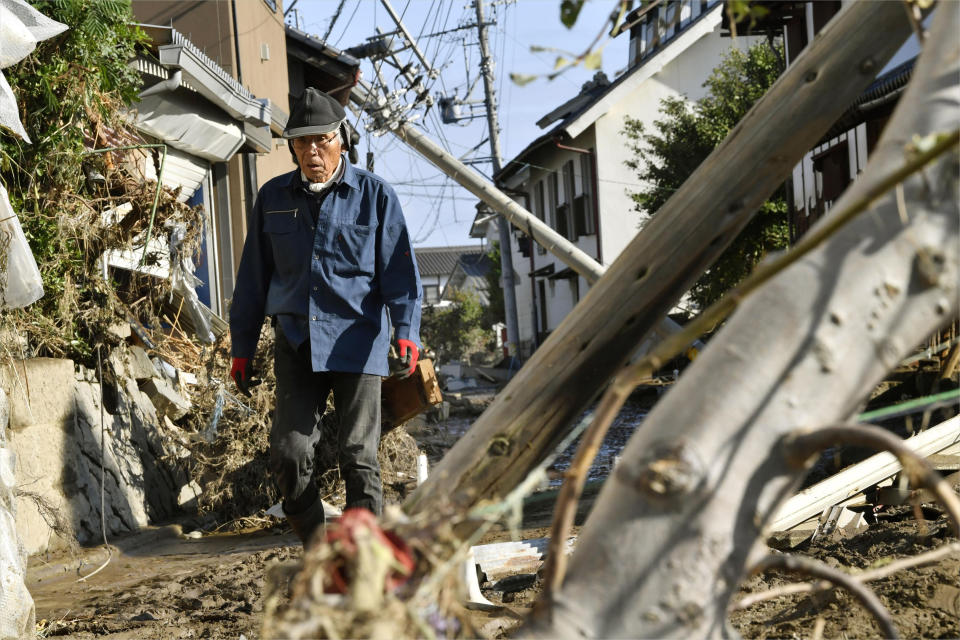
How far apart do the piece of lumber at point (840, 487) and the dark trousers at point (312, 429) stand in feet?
6.79

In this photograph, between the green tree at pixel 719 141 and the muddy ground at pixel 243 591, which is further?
the green tree at pixel 719 141

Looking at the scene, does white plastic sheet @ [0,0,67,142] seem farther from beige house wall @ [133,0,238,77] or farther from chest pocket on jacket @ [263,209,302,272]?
beige house wall @ [133,0,238,77]

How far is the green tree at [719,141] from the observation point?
60.7 ft

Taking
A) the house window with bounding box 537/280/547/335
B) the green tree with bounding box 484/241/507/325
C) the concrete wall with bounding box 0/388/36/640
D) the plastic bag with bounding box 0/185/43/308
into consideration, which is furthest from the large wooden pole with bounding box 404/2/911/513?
the green tree with bounding box 484/241/507/325

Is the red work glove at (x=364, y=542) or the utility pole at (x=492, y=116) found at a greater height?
the utility pole at (x=492, y=116)

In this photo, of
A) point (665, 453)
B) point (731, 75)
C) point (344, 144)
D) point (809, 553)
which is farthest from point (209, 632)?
point (731, 75)

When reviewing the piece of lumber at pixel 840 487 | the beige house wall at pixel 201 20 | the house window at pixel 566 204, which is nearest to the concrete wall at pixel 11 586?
the piece of lumber at pixel 840 487

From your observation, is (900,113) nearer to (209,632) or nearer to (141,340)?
(209,632)

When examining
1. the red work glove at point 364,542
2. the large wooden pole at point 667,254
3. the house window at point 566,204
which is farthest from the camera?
the house window at point 566,204

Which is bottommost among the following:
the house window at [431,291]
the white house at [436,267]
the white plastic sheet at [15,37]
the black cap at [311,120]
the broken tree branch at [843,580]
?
the broken tree branch at [843,580]

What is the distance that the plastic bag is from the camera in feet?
15.9

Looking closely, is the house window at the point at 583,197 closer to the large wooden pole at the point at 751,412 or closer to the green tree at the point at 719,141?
the green tree at the point at 719,141

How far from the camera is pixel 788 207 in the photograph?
1731 cm

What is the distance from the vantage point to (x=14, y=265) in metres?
4.91
